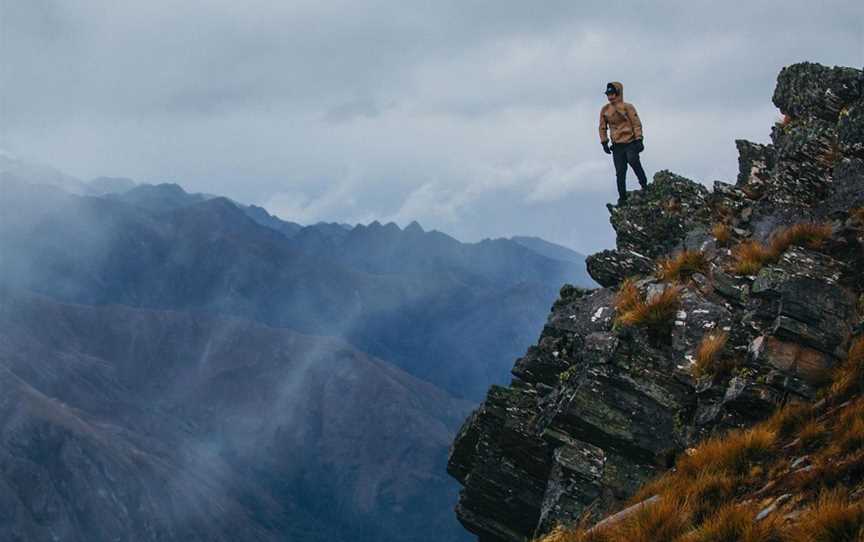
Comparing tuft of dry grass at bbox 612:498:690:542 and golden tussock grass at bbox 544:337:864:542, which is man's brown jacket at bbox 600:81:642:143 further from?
tuft of dry grass at bbox 612:498:690:542

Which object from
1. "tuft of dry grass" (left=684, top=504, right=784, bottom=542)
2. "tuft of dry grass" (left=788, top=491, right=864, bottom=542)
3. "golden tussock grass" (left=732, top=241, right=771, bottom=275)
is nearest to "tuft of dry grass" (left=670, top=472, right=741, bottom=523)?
"tuft of dry grass" (left=684, top=504, right=784, bottom=542)

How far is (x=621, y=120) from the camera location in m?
24.5

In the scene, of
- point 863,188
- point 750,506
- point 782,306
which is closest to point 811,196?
point 863,188

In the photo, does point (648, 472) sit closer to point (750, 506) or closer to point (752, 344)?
point (752, 344)

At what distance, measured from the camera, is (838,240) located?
16109mm

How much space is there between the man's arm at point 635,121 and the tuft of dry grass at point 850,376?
39.7ft

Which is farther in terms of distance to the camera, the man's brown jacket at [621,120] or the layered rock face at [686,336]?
the man's brown jacket at [621,120]

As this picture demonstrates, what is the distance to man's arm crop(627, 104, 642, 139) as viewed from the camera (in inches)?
952

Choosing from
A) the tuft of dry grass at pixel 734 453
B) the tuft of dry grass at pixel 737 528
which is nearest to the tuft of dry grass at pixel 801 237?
the tuft of dry grass at pixel 734 453

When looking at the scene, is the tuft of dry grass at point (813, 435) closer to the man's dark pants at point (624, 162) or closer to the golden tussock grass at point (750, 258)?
the golden tussock grass at point (750, 258)

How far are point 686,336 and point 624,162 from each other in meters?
10.6

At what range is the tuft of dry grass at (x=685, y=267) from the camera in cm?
1839

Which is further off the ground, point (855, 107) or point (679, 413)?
point (855, 107)

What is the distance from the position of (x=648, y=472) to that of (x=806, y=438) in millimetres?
4195
